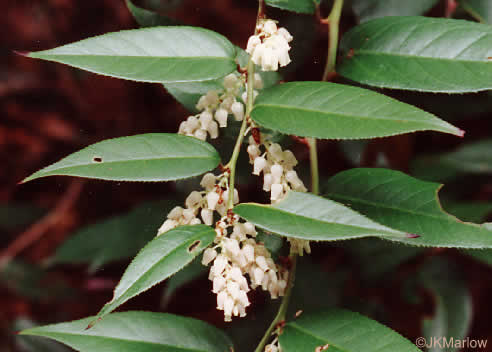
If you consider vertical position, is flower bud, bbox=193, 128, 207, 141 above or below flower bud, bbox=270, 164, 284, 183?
above

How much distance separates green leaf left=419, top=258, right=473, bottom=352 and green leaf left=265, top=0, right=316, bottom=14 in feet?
3.23

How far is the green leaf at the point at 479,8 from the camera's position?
51.1 inches

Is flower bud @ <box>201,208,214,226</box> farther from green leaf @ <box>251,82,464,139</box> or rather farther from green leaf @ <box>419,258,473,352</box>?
green leaf @ <box>419,258,473,352</box>

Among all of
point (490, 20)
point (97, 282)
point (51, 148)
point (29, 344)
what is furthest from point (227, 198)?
point (51, 148)

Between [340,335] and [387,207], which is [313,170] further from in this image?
[340,335]

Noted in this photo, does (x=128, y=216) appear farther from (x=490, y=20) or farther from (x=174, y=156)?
(x=490, y=20)

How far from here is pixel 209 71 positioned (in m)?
0.87

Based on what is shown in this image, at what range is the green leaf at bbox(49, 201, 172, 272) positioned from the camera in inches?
64.9

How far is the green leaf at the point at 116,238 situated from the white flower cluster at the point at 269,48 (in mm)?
810

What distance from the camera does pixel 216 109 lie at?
1.01 metres

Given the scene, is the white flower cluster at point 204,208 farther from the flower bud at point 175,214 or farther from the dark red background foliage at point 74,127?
the dark red background foliage at point 74,127

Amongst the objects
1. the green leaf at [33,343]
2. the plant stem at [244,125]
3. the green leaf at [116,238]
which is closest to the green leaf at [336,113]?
the plant stem at [244,125]

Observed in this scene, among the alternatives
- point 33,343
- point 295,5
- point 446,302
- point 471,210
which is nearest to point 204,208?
point 295,5

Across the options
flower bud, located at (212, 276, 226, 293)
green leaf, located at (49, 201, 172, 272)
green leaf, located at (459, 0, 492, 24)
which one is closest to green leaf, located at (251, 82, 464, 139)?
flower bud, located at (212, 276, 226, 293)
